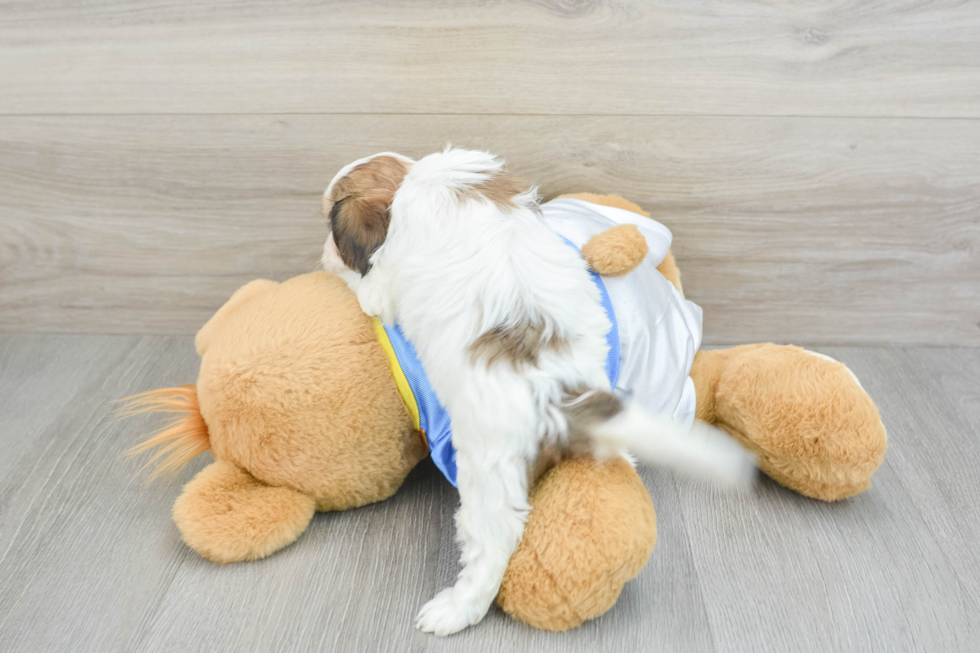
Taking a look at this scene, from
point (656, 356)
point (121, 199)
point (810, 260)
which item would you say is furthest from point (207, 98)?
point (810, 260)

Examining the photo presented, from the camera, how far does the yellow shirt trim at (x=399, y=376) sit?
0.76m

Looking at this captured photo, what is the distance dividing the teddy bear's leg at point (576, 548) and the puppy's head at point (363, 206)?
299 mm

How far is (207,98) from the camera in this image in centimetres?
100

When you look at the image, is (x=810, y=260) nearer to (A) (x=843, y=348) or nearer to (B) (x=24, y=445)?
(A) (x=843, y=348)

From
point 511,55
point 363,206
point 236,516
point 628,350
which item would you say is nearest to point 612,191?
point 511,55

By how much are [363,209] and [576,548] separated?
39 centimetres

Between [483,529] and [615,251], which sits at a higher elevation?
[615,251]

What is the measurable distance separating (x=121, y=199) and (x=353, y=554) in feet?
2.25

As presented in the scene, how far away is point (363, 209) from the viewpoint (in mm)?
699

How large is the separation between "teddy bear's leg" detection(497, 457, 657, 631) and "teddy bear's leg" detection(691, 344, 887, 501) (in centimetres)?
22

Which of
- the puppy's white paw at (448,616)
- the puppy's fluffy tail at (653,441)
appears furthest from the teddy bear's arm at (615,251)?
the puppy's white paw at (448,616)

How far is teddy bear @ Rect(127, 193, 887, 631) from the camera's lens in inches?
27.9

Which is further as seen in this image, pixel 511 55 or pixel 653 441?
pixel 511 55

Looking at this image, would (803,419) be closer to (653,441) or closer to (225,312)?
(653,441)
